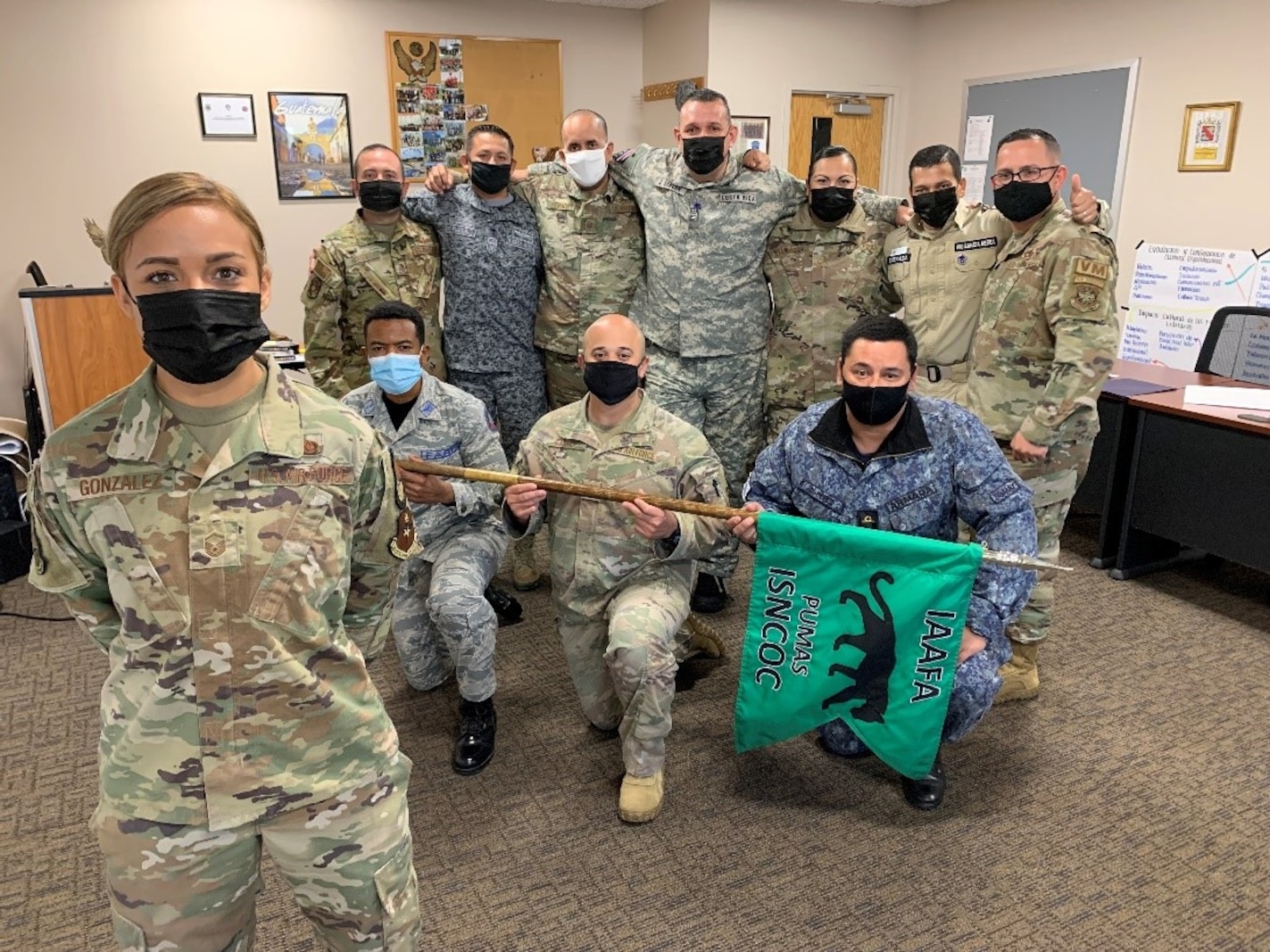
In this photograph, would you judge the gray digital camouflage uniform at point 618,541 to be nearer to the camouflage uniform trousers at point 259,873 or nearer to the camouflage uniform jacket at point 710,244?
the camouflage uniform jacket at point 710,244

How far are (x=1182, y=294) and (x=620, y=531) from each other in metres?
4.19

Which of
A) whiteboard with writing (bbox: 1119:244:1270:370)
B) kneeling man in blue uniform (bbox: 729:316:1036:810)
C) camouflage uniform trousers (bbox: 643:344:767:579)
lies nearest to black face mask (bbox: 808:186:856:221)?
camouflage uniform trousers (bbox: 643:344:767:579)

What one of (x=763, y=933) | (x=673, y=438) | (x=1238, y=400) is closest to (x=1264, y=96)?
(x=1238, y=400)

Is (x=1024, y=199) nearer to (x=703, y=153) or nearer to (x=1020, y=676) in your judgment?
(x=703, y=153)

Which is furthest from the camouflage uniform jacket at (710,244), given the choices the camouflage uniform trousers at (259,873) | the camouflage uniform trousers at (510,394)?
the camouflage uniform trousers at (259,873)

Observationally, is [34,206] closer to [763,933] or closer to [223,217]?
[223,217]

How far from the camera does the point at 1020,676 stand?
2.81 meters

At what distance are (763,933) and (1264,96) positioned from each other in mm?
4777

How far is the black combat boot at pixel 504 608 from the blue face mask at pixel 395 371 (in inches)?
39.2

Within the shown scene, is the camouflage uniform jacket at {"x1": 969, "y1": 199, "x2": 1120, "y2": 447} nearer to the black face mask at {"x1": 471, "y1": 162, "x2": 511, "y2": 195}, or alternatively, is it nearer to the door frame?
the black face mask at {"x1": 471, "y1": 162, "x2": 511, "y2": 195}

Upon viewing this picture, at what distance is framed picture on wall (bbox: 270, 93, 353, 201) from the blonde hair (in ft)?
14.8

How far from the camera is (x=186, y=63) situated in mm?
4895

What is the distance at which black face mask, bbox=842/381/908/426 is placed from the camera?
86.8 inches

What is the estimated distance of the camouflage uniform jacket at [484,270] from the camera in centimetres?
338
